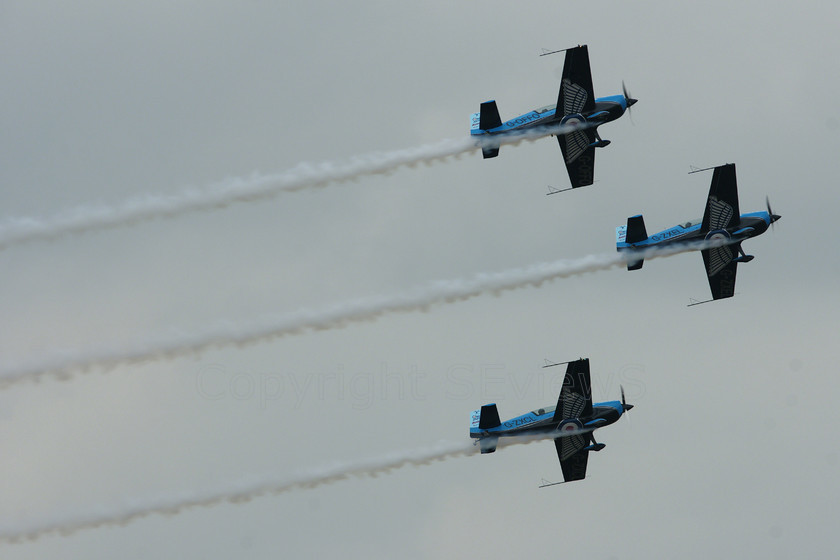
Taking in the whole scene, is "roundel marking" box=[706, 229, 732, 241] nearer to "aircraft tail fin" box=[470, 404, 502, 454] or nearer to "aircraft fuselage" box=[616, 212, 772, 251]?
"aircraft fuselage" box=[616, 212, 772, 251]

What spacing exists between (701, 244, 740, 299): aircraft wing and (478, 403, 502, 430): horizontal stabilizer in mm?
14216

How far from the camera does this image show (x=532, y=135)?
67.5 meters

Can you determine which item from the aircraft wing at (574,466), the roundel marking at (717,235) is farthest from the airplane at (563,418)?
the roundel marking at (717,235)

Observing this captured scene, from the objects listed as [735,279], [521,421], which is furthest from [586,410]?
[735,279]

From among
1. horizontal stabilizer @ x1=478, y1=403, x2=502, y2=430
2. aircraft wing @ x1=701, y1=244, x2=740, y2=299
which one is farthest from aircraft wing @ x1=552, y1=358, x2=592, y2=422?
aircraft wing @ x1=701, y1=244, x2=740, y2=299

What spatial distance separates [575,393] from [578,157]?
12.2m

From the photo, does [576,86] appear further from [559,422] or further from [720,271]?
[559,422]

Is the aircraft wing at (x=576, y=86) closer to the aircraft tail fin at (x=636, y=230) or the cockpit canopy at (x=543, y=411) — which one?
the aircraft tail fin at (x=636, y=230)

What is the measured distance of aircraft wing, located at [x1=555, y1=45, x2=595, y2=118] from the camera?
66688mm

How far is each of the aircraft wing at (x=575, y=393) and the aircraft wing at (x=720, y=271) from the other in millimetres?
10414

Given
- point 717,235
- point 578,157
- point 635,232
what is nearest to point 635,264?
point 635,232

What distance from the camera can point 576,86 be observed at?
67125 millimetres

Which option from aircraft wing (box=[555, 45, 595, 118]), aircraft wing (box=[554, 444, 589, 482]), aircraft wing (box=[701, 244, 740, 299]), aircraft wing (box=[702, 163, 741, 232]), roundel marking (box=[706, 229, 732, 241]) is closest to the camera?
aircraft wing (box=[555, 45, 595, 118])

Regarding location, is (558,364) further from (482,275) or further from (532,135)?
(532,135)
